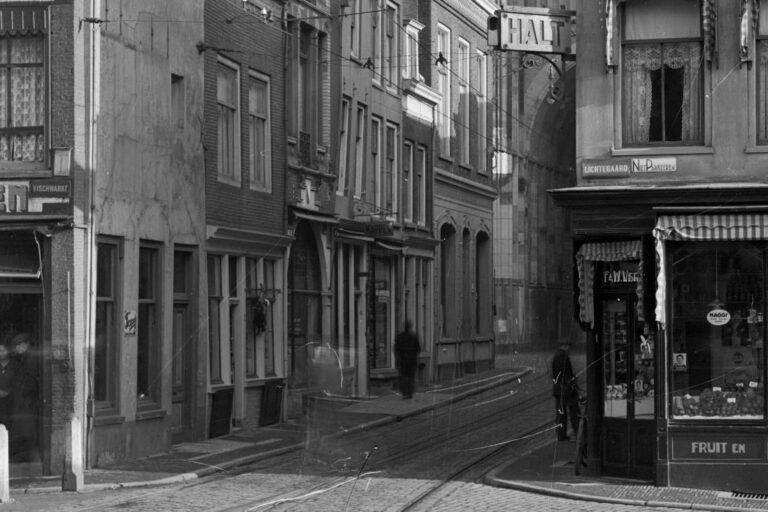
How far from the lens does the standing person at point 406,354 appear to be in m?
37.9

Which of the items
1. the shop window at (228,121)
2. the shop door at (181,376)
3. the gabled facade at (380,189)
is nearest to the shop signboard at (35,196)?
the shop door at (181,376)

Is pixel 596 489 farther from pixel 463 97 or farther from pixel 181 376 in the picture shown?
pixel 463 97

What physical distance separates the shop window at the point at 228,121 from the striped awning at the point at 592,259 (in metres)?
9.55

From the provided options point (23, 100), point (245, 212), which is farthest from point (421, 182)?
point (23, 100)

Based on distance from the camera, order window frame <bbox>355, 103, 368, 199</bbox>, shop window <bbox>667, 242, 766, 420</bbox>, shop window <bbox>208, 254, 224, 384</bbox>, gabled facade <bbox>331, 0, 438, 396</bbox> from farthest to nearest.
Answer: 1. window frame <bbox>355, 103, 368, 199</bbox>
2. gabled facade <bbox>331, 0, 438, 396</bbox>
3. shop window <bbox>208, 254, 224, 384</bbox>
4. shop window <bbox>667, 242, 766, 420</bbox>

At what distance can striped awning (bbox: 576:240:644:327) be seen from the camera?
19984mm

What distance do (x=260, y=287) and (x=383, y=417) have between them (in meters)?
3.70

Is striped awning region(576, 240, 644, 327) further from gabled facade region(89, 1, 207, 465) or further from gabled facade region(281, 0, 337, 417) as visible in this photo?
gabled facade region(281, 0, 337, 417)

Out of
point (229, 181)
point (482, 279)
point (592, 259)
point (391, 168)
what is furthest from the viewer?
point (482, 279)

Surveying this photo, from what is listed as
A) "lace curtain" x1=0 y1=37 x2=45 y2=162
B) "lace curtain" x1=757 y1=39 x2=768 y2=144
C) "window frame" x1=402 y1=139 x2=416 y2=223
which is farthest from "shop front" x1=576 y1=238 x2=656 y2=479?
"window frame" x1=402 y1=139 x2=416 y2=223

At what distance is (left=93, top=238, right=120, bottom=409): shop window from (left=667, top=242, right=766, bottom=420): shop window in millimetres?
8825

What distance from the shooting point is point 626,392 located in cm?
2044

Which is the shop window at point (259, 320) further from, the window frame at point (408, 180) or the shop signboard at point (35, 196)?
the window frame at point (408, 180)

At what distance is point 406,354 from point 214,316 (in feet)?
42.6
